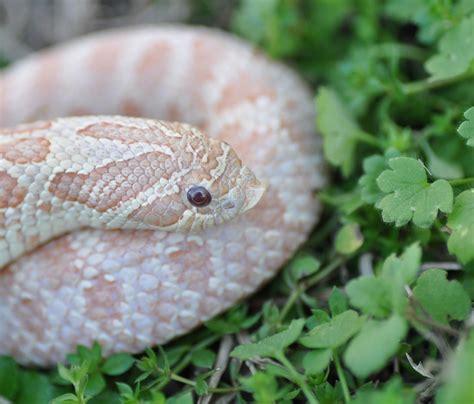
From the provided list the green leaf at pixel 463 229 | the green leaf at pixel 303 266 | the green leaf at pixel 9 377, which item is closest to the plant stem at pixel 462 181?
the green leaf at pixel 463 229

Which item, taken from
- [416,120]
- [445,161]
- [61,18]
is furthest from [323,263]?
[61,18]

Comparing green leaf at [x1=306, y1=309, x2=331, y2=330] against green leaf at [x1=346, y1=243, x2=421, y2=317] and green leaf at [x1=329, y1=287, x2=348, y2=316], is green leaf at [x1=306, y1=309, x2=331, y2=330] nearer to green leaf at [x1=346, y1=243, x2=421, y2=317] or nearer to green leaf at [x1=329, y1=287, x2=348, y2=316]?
green leaf at [x1=329, y1=287, x2=348, y2=316]

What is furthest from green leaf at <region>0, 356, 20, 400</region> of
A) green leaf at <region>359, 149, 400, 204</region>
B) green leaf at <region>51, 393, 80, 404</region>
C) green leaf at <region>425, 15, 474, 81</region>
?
green leaf at <region>425, 15, 474, 81</region>

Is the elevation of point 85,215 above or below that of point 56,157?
below

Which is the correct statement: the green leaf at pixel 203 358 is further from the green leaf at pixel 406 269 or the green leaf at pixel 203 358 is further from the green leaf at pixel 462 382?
the green leaf at pixel 462 382

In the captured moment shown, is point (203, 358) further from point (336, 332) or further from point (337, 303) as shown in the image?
point (336, 332)

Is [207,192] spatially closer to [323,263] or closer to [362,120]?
[323,263]
